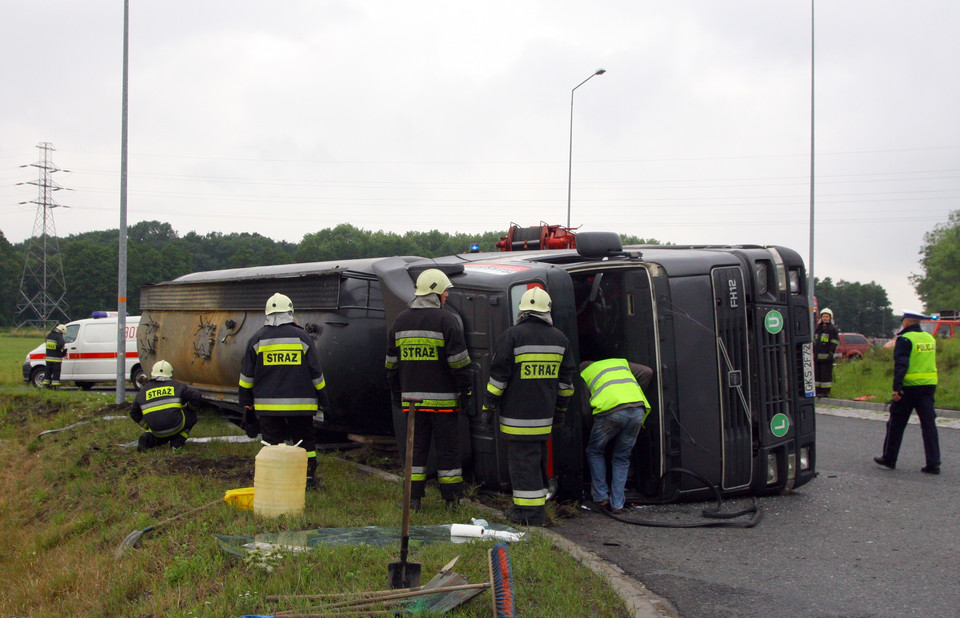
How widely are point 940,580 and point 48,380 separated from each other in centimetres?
2058

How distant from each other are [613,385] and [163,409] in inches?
213

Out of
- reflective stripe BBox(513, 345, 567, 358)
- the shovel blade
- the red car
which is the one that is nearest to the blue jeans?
reflective stripe BBox(513, 345, 567, 358)

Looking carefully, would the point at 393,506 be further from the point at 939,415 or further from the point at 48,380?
the point at 48,380

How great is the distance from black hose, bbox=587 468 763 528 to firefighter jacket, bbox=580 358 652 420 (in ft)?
2.33

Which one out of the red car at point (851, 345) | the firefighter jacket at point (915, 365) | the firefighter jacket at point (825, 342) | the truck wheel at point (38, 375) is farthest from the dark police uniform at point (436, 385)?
the red car at point (851, 345)

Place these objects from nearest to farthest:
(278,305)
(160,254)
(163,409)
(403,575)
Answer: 1. (403,575)
2. (278,305)
3. (163,409)
4. (160,254)

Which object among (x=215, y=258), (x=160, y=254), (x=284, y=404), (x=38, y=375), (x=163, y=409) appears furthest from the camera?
(x=215, y=258)

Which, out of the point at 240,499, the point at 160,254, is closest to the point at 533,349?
the point at 240,499

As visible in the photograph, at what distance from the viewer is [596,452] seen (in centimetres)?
659

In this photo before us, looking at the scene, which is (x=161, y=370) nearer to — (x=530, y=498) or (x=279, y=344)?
(x=279, y=344)

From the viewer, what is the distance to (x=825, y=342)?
16.0m

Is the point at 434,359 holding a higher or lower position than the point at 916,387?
higher

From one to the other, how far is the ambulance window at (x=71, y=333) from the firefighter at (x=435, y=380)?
17049 mm

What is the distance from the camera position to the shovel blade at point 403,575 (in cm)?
420
